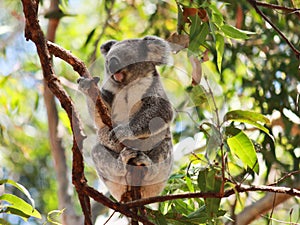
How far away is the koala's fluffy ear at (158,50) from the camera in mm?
2770

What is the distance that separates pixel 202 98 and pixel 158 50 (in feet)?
1.36

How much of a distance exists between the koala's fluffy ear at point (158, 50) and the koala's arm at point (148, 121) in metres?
0.25

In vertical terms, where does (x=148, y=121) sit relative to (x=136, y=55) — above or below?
below

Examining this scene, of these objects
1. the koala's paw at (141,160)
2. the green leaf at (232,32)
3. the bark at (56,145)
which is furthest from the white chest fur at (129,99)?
the bark at (56,145)

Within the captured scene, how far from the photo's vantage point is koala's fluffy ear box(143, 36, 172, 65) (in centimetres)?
277

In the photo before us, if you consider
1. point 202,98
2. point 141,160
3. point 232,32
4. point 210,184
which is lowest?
point 210,184

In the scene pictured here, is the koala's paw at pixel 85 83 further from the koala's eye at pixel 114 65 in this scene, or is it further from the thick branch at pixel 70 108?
the koala's eye at pixel 114 65

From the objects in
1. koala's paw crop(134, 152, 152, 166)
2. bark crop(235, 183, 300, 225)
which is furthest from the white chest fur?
bark crop(235, 183, 300, 225)

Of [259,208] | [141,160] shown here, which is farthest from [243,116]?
[259,208]

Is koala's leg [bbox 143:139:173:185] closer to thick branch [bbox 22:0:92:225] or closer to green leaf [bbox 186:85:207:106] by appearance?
green leaf [bbox 186:85:207:106]

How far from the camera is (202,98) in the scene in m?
2.49

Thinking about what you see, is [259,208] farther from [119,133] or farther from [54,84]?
[54,84]

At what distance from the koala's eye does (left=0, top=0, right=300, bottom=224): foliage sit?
222mm

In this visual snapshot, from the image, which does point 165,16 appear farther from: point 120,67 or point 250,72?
point 120,67
